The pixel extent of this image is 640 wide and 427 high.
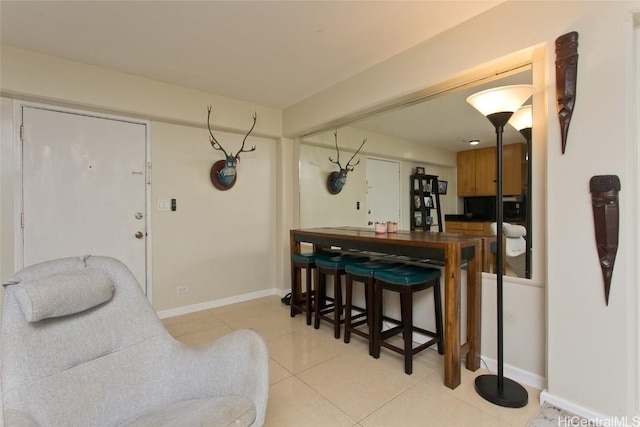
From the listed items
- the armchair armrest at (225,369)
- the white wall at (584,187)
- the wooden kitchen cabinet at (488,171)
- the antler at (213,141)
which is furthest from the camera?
the antler at (213,141)

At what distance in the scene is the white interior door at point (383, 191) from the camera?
10.5 ft

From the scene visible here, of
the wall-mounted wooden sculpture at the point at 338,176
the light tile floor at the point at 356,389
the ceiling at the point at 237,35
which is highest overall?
the ceiling at the point at 237,35

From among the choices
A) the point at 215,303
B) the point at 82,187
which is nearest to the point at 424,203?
the point at 215,303

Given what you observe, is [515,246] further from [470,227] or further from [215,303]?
[215,303]

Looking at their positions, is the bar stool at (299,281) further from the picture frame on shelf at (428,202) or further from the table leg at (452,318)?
the table leg at (452,318)

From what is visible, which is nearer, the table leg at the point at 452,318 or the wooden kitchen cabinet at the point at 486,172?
the table leg at the point at 452,318

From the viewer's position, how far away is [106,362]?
1374 millimetres

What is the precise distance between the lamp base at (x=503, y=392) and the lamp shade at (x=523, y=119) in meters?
1.60

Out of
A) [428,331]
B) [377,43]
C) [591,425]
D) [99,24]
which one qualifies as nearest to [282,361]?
[428,331]

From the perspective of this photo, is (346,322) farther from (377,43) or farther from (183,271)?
(377,43)

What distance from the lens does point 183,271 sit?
3369mm

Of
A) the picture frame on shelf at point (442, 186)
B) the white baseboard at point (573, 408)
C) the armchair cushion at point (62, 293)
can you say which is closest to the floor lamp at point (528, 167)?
the white baseboard at point (573, 408)

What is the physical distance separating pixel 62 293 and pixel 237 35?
195 centimetres

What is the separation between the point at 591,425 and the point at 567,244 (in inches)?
35.8
